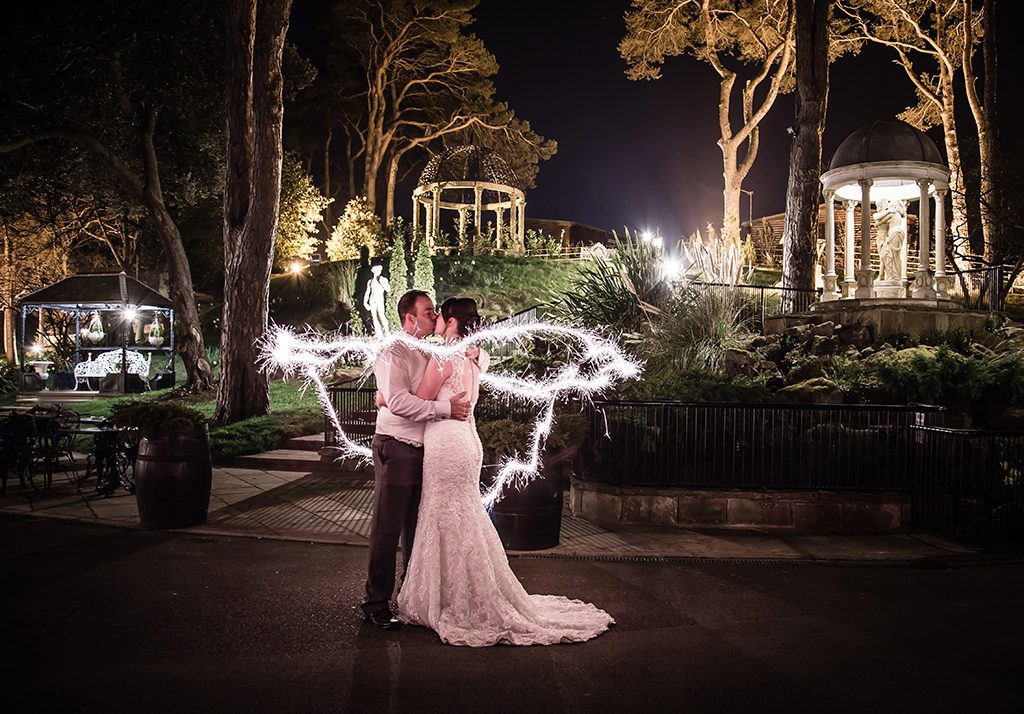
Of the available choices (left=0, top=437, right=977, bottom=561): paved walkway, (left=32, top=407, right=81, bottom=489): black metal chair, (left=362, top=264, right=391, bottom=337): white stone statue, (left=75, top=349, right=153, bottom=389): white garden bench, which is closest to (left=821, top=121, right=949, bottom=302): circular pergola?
(left=0, top=437, right=977, bottom=561): paved walkway

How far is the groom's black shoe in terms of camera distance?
5.29 metres

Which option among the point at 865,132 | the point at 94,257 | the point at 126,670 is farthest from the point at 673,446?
the point at 94,257

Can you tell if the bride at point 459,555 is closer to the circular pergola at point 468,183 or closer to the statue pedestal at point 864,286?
the statue pedestal at point 864,286

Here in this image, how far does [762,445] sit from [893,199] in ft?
38.0

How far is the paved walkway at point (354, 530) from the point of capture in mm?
7762

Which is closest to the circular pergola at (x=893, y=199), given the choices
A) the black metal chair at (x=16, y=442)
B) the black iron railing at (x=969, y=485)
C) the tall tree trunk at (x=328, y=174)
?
the black iron railing at (x=969, y=485)

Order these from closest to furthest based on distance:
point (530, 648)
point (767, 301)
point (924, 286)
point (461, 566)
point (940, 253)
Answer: point (530, 648) → point (461, 566) → point (924, 286) → point (940, 253) → point (767, 301)

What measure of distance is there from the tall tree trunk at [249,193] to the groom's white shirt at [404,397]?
34.8 ft

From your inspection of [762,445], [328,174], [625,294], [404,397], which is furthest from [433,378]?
[328,174]

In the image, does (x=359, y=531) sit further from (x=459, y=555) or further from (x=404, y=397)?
(x=404, y=397)

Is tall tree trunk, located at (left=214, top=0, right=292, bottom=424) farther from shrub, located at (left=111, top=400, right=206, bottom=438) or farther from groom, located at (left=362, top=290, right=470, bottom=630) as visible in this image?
groom, located at (left=362, top=290, right=470, bottom=630)

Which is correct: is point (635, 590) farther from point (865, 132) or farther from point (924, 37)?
point (924, 37)

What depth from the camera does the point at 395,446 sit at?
5395mm

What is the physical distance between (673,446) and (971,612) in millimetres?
3845
